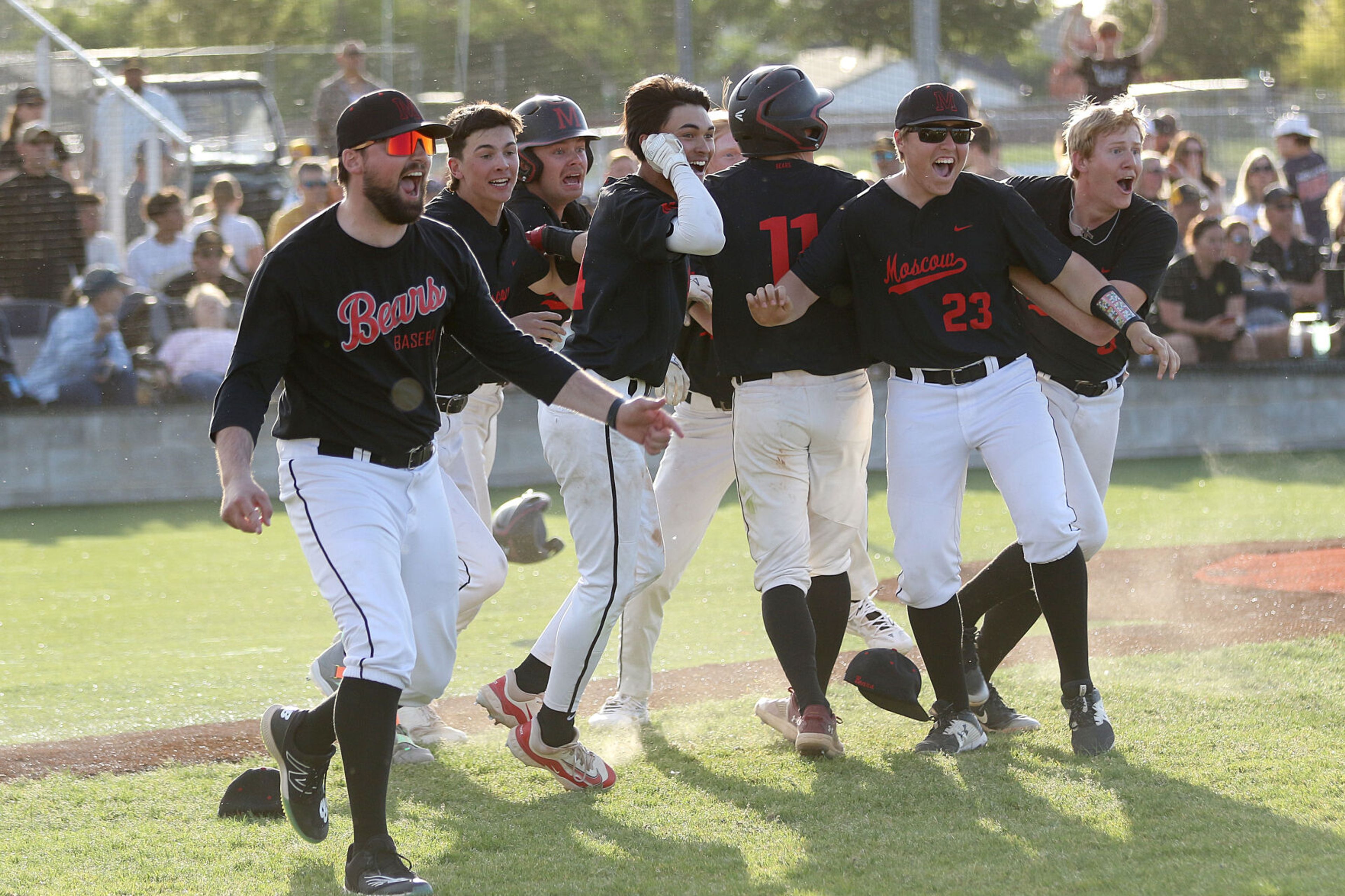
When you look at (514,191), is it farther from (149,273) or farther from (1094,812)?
(149,273)

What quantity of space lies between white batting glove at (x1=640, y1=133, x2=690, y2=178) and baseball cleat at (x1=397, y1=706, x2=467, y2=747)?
6.62 feet

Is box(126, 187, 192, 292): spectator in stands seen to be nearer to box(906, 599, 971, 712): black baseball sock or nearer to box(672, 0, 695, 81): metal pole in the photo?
box(672, 0, 695, 81): metal pole

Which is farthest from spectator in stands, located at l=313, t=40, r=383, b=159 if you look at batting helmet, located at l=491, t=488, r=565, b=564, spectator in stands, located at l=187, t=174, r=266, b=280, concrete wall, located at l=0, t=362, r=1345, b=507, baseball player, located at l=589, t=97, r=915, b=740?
A: baseball player, located at l=589, t=97, r=915, b=740

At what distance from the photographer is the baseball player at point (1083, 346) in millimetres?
4711

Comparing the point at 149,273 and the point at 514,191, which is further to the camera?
the point at 149,273

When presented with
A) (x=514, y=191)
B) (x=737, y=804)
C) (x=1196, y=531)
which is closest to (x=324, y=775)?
(x=737, y=804)

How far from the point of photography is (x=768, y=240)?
461 cm

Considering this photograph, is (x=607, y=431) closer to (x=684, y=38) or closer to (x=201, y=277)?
(x=201, y=277)

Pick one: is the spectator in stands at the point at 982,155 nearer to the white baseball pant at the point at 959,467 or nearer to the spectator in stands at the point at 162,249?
the white baseball pant at the point at 959,467

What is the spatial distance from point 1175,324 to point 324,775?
969 cm

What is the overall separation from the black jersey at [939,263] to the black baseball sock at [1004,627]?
0.95m

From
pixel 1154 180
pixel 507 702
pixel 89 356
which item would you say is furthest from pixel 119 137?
pixel 507 702

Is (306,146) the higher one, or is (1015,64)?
(1015,64)

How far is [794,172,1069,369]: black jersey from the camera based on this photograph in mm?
4453
